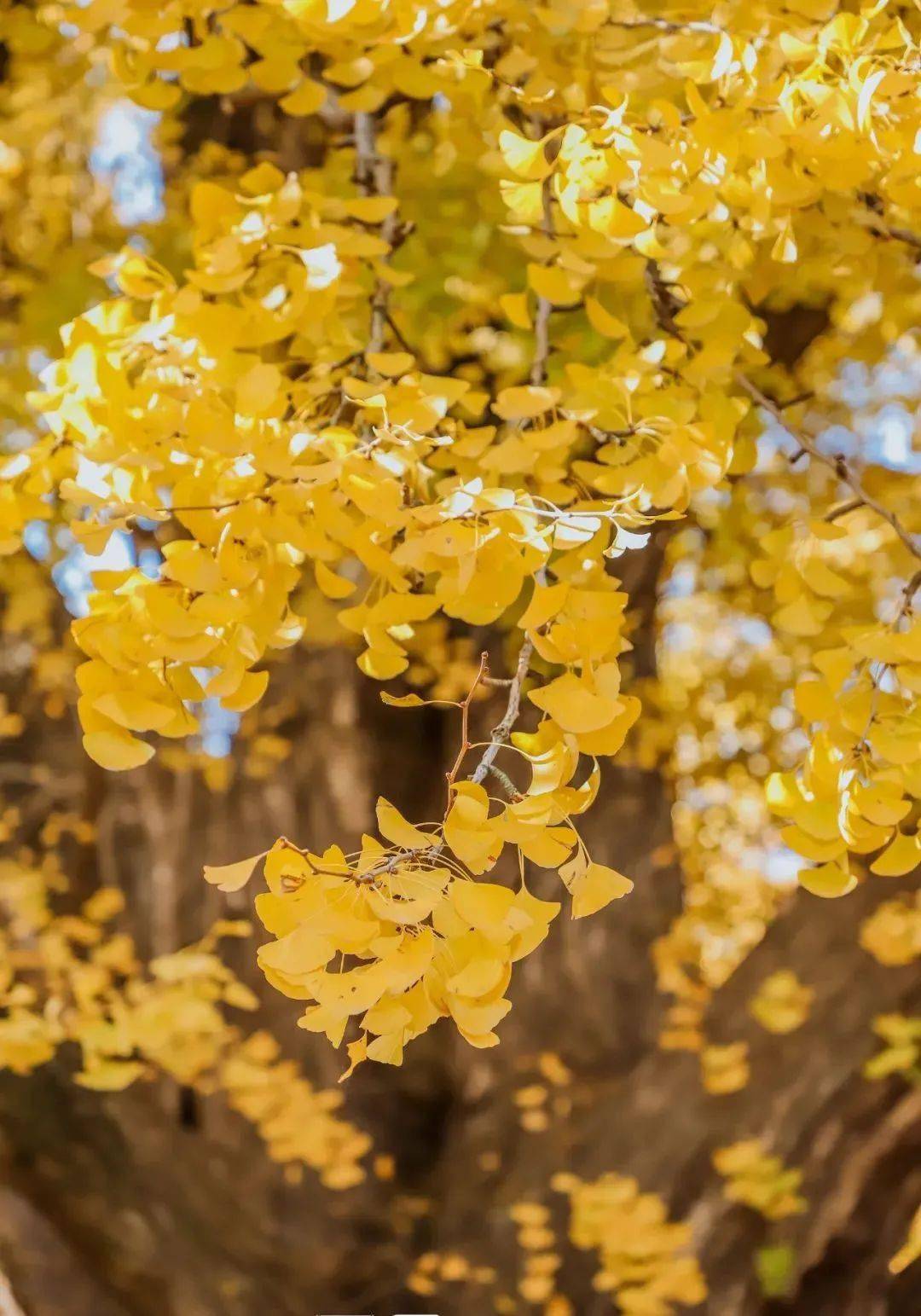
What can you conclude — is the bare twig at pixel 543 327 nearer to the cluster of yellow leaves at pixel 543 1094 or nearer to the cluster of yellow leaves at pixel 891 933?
the cluster of yellow leaves at pixel 891 933

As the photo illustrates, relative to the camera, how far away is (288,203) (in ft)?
5.38

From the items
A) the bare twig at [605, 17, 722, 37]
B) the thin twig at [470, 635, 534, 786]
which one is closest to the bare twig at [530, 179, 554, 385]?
the bare twig at [605, 17, 722, 37]

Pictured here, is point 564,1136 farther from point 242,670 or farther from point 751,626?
point 242,670

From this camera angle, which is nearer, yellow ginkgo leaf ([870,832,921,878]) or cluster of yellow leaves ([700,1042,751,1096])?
yellow ginkgo leaf ([870,832,921,878])

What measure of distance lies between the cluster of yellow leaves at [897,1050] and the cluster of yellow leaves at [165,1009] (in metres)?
1.69

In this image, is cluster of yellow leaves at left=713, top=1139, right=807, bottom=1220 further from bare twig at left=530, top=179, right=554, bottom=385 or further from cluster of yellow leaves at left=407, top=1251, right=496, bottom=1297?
bare twig at left=530, top=179, right=554, bottom=385

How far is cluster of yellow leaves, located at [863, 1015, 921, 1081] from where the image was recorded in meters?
3.13

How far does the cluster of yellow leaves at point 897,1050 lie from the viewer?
3131mm

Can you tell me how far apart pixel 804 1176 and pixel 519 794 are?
267cm

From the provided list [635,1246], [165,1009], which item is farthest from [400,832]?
[635,1246]

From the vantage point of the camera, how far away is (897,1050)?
3152 millimetres

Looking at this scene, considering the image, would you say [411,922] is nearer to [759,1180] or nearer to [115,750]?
[115,750]

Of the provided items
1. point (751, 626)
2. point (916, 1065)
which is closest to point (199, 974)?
point (916, 1065)

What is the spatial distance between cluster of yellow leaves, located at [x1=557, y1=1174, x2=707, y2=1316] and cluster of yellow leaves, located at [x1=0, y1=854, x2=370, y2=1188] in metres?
0.77
